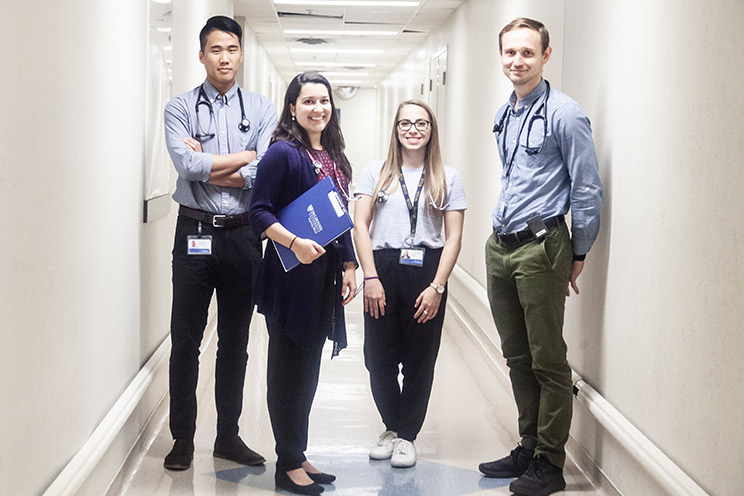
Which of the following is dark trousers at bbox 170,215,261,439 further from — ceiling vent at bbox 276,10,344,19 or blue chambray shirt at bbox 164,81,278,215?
ceiling vent at bbox 276,10,344,19

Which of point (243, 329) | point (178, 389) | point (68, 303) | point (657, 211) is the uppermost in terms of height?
point (657, 211)

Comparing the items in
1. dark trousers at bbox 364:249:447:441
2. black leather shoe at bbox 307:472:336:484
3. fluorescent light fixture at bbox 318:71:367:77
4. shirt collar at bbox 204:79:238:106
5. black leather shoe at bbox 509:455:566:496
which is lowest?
black leather shoe at bbox 307:472:336:484

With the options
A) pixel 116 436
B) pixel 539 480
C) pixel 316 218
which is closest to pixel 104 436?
pixel 116 436

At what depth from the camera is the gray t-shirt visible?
3.24 meters

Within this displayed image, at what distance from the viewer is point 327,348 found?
5766mm

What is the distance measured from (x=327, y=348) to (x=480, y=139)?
6.68 ft

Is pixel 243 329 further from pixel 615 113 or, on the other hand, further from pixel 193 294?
pixel 615 113

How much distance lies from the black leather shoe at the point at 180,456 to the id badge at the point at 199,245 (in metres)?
0.76

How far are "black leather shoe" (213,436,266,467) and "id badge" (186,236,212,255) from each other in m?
Result: 0.79

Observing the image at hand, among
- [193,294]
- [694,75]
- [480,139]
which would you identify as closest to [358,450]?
[193,294]

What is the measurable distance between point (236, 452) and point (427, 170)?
1359 millimetres

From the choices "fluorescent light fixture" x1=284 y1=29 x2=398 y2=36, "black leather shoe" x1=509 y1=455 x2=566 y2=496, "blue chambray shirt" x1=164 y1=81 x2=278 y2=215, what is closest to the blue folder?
"blue chambray shirt" x1=164 y1=81 x2=278 y2=215

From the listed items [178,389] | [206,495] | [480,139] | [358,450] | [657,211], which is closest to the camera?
[657,211]

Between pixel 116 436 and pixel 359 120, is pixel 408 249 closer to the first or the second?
pixel 116 436
